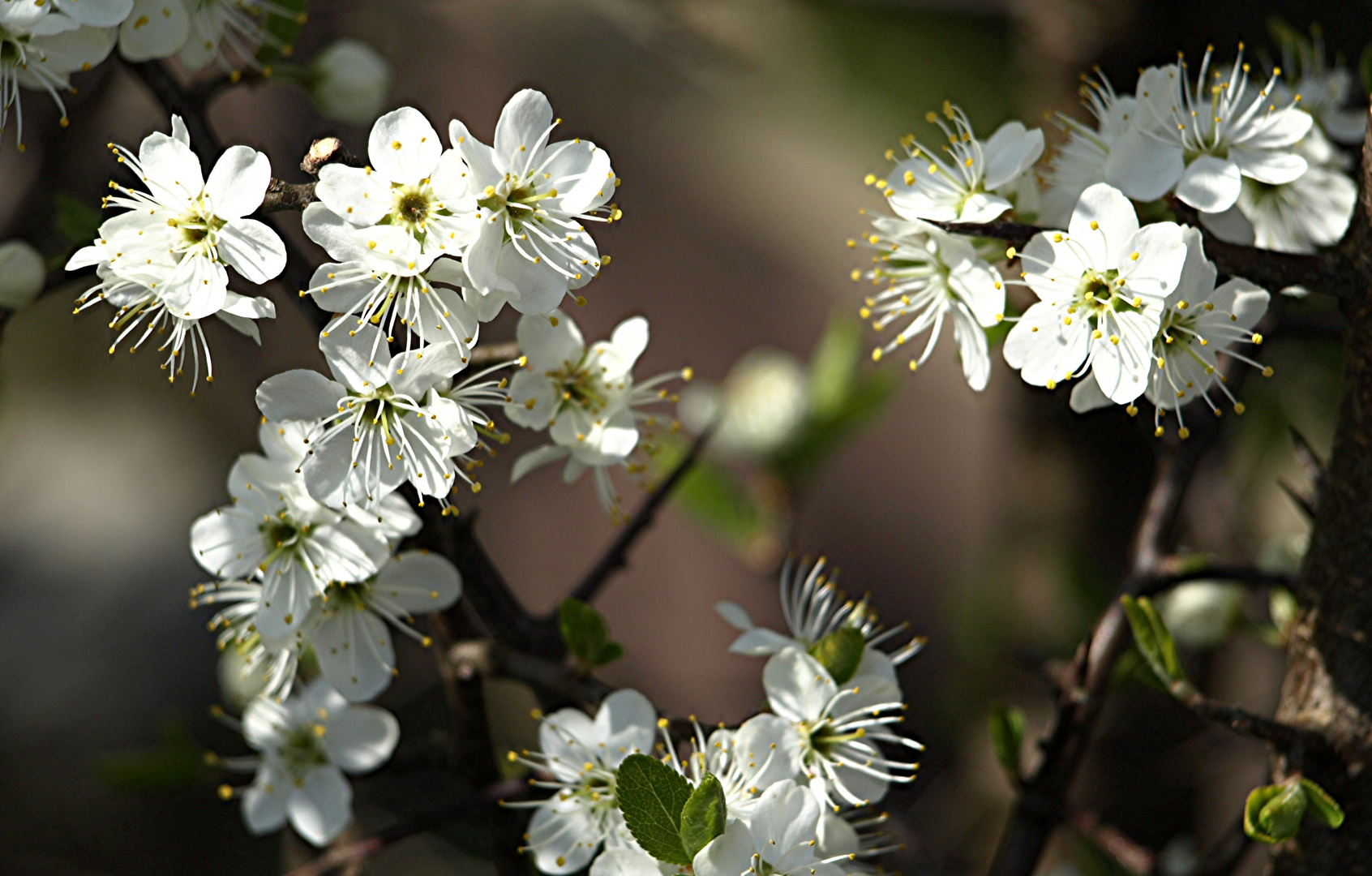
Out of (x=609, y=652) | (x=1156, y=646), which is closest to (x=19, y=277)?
(x=609, y=652)

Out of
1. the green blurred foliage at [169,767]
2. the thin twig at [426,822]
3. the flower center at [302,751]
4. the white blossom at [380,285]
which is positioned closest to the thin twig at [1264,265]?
the white blossom at [380,285]

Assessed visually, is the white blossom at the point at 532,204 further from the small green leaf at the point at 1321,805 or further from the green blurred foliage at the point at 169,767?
the green blurred foliage at the point at 169,767

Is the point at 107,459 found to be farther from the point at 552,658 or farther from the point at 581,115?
the point at 552,658

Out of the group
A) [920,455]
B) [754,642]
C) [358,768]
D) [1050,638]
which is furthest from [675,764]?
[920,455]

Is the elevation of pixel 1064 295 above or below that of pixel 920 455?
above

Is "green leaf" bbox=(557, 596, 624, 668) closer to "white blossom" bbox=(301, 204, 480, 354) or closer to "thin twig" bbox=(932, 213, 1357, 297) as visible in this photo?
"white blossom" bbox=(301, 204, 480, 354)
